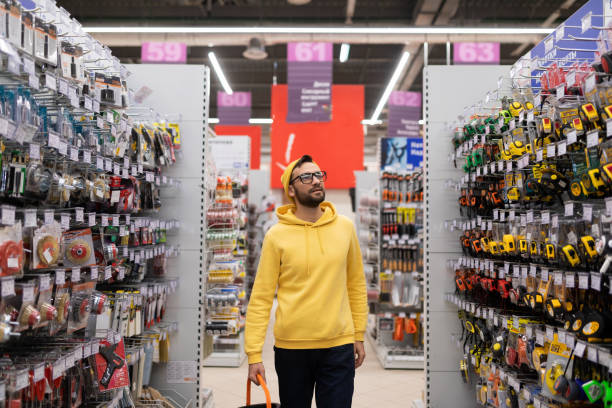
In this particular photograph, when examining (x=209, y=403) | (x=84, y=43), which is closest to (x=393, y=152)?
(x=209, y=403)

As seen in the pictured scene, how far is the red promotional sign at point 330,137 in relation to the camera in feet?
33.1

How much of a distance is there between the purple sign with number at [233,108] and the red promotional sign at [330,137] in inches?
34.3

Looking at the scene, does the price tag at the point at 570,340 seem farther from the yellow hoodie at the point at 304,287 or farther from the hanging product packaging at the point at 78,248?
the hanging product packaging at the point at 78,248

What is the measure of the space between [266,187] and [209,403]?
4503mm

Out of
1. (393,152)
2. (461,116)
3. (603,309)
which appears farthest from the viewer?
(393,152)

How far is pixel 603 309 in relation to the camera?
2.11m

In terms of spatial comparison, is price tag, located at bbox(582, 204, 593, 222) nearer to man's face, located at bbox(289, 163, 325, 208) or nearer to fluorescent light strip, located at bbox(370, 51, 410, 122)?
man's face, located at bbox(289, 163, 325, 208)

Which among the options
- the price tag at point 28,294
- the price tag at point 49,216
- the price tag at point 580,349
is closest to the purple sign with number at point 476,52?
the price tag at point 580,349

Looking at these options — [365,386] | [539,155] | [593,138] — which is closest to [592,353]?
[593,138]

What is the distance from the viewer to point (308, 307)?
2.35m

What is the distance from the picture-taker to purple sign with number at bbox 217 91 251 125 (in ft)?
35.7

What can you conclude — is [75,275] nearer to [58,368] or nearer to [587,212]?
[58,368]

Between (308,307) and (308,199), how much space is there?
1.68 feet

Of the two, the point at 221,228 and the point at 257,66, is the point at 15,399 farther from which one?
the point at 257,66
